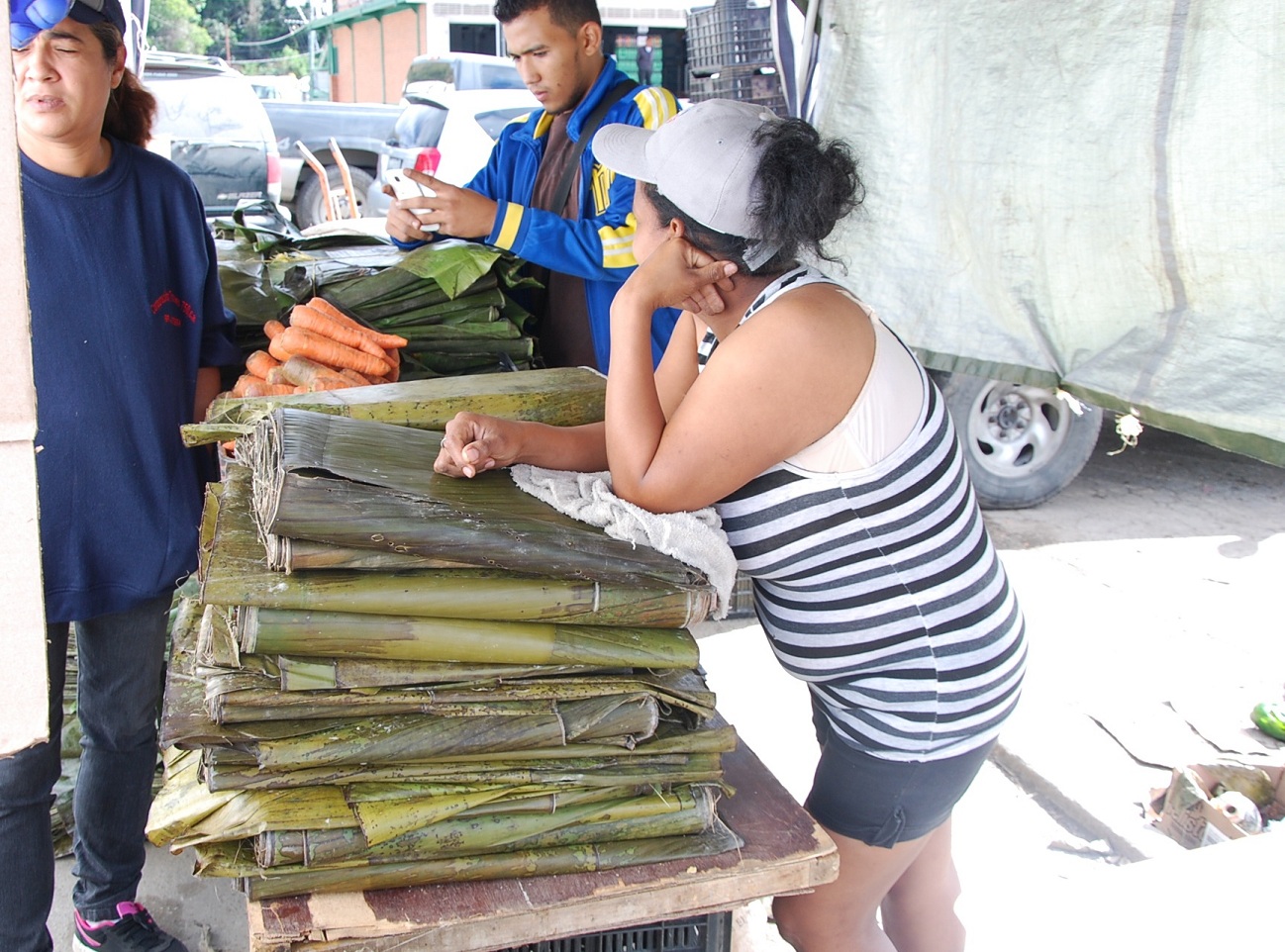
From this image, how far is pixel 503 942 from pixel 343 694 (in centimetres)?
41

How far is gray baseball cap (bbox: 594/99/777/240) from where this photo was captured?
62.8 inches

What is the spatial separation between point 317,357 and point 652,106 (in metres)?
1.13

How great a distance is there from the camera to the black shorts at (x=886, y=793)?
5.88 ft

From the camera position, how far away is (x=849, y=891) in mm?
1858

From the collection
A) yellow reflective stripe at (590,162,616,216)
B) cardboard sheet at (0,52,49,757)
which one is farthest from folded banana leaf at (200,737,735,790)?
yellow reflective stripe at (590,162,616,216)

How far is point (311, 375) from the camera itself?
7.88ft

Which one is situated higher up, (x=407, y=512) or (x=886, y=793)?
(x=407, y=512)

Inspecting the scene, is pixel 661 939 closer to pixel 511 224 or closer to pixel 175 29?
pixel 511 224

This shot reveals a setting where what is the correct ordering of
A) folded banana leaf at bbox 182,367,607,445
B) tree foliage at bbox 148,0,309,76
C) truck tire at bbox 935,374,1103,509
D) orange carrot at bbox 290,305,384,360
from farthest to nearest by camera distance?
1. tree foliage at bbox 148,0,309,76
2. truck tire at bbox 935,374,1103,509
3. orange carrot at bbox 290,305,384,360
4. folded banana leaf at bbox 182,367,607,445

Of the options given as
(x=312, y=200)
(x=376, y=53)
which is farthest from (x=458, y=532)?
(x=376, y=53)

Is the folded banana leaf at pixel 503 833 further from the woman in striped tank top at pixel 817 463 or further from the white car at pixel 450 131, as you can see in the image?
the white car at pixel 450 131

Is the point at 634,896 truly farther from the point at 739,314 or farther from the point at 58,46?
the point at 58,46

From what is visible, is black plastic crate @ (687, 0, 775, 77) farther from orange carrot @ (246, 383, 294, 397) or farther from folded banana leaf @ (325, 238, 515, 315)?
orange carrot @ (246, 383, 294, 397)

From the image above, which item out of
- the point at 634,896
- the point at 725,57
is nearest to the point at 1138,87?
the point at 634,896
